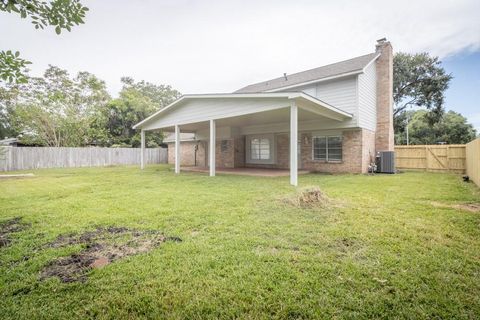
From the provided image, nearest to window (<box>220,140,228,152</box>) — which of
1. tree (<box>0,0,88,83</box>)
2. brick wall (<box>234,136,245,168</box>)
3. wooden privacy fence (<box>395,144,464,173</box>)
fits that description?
brick wall (<box>234,136,245,168</box>)

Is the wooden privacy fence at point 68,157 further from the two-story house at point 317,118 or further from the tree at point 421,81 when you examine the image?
the tree at point 421,81

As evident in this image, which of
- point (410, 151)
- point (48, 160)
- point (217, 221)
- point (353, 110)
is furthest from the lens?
point (48, 160)

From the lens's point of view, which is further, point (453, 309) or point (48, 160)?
point (48, 160)

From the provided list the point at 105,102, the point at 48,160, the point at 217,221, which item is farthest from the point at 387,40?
the point at 105,102

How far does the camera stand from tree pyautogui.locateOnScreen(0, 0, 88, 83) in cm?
191

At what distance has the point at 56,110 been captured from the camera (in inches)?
794

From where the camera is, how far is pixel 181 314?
180 centimetres

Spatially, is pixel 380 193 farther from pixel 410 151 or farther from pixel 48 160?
pixel 48 160

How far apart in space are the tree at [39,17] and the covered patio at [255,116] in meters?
6.51

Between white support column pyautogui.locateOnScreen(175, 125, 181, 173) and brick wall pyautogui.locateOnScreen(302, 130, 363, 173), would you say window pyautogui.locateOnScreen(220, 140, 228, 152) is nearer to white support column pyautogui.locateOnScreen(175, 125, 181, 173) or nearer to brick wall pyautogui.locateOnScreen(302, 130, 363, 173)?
A: white support column pyautogui.locateOnScreen(175, 125, 181, 173)

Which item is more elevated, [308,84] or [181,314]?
[308,84]

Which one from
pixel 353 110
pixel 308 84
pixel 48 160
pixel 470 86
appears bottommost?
pixel 48 160

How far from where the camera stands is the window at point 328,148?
1202cm

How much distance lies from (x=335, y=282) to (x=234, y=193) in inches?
178
